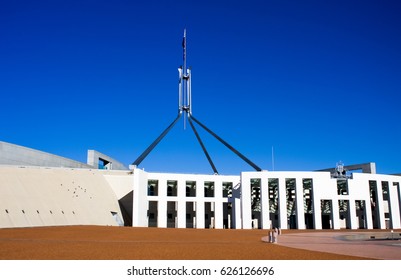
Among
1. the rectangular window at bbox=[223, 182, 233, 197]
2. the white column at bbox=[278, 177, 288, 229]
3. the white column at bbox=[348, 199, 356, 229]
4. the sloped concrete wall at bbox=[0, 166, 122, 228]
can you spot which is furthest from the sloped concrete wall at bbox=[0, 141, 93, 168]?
the white column at bbox=[348, 199, 356, 229]

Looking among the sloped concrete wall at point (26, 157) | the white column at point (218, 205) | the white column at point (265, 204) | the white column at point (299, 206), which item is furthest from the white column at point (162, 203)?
the white column at point (299, 206)

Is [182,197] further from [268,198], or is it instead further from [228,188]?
[268,198]

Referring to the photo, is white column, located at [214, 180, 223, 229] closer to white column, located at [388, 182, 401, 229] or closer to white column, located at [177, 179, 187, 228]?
white column, located at [177, 179, 187, 228]

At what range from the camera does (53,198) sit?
2953cm

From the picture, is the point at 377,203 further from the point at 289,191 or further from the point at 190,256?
the point at 190,256

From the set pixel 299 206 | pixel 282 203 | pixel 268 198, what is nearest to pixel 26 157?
pixel 268 198

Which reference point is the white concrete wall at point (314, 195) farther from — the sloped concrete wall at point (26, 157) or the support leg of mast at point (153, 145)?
the sloped concrete wall at point (26, 157)

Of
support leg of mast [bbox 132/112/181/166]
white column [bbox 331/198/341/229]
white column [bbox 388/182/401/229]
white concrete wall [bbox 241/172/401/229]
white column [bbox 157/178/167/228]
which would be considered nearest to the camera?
white concrete wall [bbox 241/172/401/229]

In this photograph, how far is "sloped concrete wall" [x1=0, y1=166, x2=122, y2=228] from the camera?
25714 mm

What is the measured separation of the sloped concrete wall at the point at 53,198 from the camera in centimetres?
2571

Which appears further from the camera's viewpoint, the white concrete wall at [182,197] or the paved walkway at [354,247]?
the white concrete wall at [182,197]
